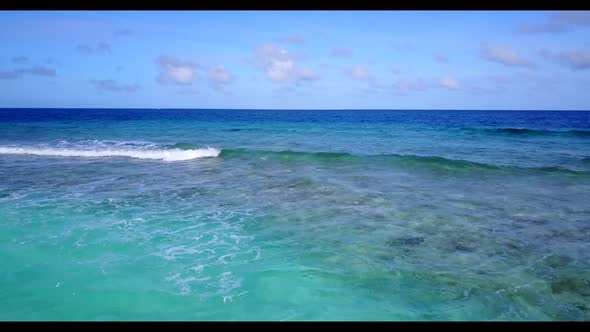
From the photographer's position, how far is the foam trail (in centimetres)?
2067

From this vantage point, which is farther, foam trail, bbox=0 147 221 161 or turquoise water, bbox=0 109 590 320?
foam trail, bbox=0 147 221 161

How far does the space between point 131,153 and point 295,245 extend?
16663mm

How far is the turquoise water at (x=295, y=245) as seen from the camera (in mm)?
5277

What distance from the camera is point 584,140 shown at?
89.2 ft

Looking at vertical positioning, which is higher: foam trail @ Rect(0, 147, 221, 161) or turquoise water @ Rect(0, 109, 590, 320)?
foam trail @ Rect(0, 147, 221, 161)

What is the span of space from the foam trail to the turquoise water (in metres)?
5.18

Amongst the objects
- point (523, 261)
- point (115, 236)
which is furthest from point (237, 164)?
point (523, 261)

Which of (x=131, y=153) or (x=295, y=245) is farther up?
(x=131, y=153)

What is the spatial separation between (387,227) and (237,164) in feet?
34.7

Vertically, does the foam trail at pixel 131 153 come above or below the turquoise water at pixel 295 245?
above

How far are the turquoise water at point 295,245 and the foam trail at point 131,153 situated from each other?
5184 mm

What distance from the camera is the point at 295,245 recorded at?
24.5 ft
